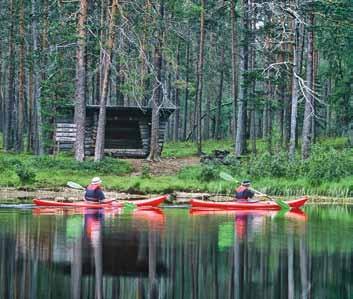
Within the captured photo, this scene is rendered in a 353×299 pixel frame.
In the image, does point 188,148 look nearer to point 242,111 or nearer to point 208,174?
point 242,111

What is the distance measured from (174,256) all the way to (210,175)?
59.1ft

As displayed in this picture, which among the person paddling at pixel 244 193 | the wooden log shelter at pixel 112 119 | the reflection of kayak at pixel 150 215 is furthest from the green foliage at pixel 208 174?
the wooden log shelter at pixel 112 119

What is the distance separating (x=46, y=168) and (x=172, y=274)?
2196cm

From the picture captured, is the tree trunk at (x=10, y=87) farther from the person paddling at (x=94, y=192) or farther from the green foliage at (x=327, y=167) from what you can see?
the person paddling at (x=94, y=192)

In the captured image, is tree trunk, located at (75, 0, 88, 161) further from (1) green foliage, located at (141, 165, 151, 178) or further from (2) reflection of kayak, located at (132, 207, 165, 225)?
(2) reflection of kayak, located at (132, 207, 165, 225)

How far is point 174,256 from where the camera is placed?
55.6ft

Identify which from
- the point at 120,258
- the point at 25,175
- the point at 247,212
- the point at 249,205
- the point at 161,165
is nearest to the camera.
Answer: the point at 120,258

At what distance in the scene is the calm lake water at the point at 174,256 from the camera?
1341 cm

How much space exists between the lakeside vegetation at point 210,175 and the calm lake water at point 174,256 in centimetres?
740

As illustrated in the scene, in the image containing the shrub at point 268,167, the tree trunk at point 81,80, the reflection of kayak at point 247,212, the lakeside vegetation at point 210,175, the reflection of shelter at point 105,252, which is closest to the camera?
the reflection of shelter at point 105,252

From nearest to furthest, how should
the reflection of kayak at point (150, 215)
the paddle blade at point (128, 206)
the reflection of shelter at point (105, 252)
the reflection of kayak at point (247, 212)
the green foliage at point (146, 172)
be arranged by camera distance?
the reflection of shelter at point (105, 252) → the reflection of kayak at point (150, 215) → the reflection of kayak at point (247, 212) → the paddle blade at point (128, 206) → the green foliage at point (146, 172)

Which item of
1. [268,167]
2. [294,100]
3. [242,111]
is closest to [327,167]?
[268,167]

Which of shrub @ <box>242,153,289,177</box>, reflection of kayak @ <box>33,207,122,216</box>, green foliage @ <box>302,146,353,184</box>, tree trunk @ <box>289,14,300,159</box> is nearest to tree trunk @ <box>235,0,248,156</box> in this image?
tree trunk @ <box>289,14,300,159</box>

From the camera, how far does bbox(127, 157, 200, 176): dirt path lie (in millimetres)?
38284
